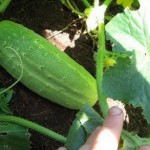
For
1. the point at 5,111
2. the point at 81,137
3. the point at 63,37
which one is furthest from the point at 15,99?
the point at 81,137

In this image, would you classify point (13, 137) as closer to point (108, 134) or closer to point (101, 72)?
A: point (101, 72)

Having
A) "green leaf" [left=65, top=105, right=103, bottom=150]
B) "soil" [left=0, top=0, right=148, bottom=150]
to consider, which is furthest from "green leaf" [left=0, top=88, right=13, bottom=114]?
"green leaf" [left=65, top=105, right=103, bottom=150]

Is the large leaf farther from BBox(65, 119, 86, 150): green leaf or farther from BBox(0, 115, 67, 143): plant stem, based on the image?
BBox(0, 115, 67, 143): plant stem

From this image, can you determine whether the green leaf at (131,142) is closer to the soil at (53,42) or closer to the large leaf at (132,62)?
the large leaf at (132,62)

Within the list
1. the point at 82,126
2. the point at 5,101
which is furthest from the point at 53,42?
the point at 82,126

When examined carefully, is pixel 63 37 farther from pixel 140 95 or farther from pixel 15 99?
pixel 140 95

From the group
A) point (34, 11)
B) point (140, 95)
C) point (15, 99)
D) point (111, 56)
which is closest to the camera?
point (140, 95)
